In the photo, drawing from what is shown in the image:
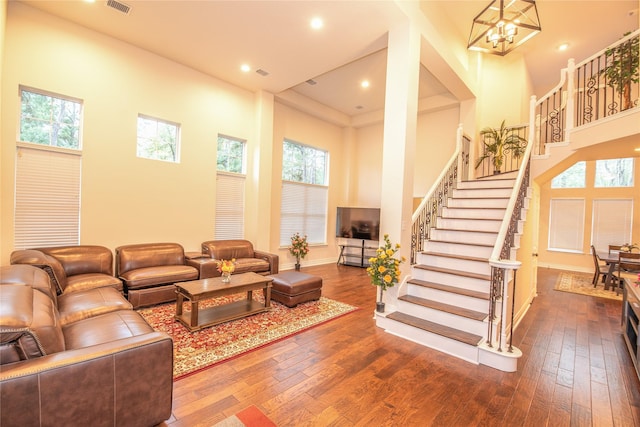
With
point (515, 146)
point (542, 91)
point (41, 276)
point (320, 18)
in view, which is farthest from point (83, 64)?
point (542, 91)

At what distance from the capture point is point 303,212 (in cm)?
770

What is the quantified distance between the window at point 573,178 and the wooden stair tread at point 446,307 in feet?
23.1

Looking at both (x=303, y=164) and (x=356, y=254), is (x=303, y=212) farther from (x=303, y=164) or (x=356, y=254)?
(x=356, y=254)

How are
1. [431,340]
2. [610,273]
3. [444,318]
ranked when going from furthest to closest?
[610,273] → [444,318] → [431,340]

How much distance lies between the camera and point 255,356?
2.80 m

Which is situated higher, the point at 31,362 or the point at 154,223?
the point at 154,223

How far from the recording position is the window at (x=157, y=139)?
4.89m

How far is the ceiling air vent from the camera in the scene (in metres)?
3.64

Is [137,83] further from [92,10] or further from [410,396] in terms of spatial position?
[410,396]

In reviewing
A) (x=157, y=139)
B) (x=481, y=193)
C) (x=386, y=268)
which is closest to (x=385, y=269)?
(x=386, y=268)

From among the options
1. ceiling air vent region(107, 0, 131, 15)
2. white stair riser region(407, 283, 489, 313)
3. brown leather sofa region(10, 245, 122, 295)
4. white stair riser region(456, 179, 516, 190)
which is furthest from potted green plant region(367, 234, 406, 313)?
ceiling air vent region(107, 0, 131, 15)

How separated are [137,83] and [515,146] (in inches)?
302

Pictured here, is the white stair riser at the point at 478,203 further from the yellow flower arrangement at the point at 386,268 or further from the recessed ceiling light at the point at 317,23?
the recessed ceiling light at the point at 317,23

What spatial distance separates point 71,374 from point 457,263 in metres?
4.16
